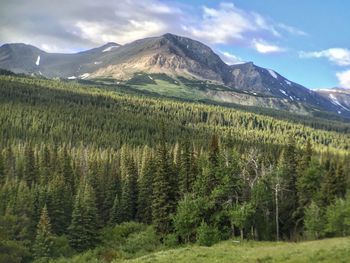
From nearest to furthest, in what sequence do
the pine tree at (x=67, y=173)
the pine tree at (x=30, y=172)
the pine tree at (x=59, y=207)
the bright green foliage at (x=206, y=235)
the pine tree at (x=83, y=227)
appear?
the bright green foliage at (x=206, y=235) < the pine tree at (x=83, y=227) < the pine tree at (x=59, y=207) < the pine tree at (x=67, y=173) < the pine tree at (x=30, y=172)

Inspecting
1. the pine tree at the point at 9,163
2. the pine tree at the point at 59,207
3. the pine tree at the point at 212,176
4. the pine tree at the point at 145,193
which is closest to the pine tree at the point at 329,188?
the pine tree at the point at 212,176

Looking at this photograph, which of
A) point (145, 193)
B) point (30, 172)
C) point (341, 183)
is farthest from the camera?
point (30, 172)

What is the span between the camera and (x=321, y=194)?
82.3 meters

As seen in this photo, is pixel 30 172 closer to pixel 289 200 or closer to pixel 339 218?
pixel 289 200

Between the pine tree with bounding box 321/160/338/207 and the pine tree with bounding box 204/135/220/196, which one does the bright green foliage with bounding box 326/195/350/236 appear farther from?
the pine tree with bounding box 204/135/220/196

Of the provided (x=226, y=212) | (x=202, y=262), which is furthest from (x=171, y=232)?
(x=202, y=262)

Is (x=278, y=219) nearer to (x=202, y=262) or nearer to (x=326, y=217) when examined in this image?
(x=326, y=217)

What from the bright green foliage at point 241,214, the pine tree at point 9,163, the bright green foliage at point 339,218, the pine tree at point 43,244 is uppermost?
the bright green foliage at point 339,218

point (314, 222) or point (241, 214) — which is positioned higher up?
point (314, 222)

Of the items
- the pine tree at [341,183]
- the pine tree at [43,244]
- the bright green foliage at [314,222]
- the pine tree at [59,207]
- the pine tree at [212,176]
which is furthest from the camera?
the pine tree at [59,207]

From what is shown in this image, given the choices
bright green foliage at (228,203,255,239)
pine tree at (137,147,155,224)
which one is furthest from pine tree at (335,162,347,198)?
pine tree at (137,147,155,224)

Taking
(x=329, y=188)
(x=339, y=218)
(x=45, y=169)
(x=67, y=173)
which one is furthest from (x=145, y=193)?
(x=339, y=218)

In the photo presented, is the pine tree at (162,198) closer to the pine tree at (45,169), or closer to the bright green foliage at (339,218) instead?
the bright green foliage at (339,218)

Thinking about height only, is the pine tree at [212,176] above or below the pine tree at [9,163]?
above
